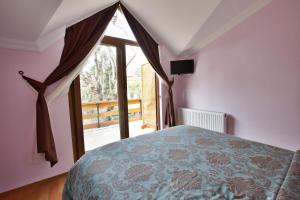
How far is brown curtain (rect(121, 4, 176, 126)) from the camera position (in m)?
2.90

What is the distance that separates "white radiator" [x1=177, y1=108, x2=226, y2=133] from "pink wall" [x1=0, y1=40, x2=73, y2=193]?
7.55ft

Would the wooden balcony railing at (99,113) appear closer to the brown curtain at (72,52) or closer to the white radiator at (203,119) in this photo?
the brown curtain at (72,52)

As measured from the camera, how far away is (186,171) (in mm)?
1075

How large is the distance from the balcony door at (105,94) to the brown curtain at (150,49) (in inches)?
8.2

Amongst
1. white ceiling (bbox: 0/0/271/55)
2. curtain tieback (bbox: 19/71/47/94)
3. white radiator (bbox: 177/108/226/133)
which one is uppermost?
white ceiling (bbox: 0/0/271/55)

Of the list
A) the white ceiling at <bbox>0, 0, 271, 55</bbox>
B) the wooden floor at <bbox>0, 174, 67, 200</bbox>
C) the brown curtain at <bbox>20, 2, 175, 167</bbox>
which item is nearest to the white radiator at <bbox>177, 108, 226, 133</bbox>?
the white ceiling at <bbox>0, 0, 271, 55</bbox>

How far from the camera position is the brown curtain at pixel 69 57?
211cm

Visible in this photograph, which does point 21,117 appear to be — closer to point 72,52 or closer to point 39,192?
point 39,192

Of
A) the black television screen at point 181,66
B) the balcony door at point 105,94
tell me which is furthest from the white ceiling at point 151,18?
the balcony door at point 105,94

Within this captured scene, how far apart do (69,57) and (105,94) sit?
2.79ft

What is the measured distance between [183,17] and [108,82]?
1608 mm

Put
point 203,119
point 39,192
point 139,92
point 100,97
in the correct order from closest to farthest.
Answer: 1. point 39,192
2. point 100,97
3. point 203,119
4. point 139,92

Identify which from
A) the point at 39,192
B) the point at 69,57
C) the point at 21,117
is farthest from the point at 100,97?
the point at 39,192

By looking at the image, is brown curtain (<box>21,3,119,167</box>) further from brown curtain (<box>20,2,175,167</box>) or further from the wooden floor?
the wooden floor
